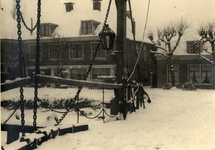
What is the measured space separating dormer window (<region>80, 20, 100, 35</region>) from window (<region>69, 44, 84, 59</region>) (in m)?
1.28

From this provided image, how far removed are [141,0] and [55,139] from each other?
77.9ft

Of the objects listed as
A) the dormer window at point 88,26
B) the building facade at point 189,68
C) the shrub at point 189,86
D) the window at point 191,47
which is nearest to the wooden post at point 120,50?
the shrub at point 189,86

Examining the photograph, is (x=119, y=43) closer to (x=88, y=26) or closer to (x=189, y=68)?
(x=88, y=26)

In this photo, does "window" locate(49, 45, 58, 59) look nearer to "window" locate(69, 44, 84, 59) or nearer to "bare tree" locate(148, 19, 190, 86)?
"window" locate(69, 44, 84, 59)

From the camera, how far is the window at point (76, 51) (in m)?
23.9

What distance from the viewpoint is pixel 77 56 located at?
78.9 ft

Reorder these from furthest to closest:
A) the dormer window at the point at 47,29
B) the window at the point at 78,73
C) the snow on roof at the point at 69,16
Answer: the dormer window at the point at 47,29, the snow on roof at the point at 69,16, the window at the point at 78,73

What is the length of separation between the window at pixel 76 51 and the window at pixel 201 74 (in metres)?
10.1

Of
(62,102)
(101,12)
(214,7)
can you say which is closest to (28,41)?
(101,12)

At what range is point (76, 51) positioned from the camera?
23984 mm

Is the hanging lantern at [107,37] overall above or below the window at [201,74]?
above

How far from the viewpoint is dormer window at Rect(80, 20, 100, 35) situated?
917 inches

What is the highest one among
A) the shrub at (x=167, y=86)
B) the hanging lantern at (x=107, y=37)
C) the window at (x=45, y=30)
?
the window at (x=45, y=30)

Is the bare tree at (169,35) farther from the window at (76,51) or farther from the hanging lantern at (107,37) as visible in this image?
the hanging lantern at (107,37)
